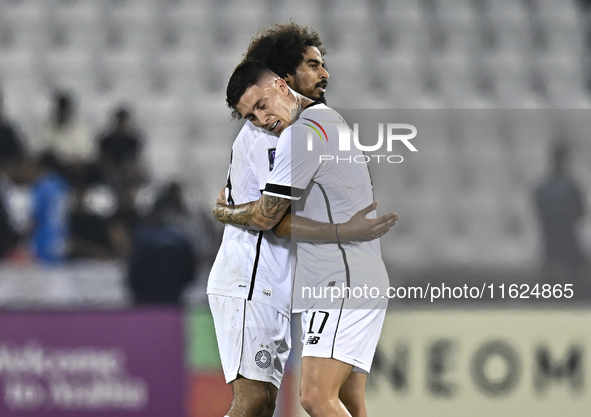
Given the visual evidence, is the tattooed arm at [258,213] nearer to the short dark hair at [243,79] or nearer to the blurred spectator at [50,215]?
the short dark hair at [243,79]

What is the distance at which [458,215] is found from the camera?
438 cm

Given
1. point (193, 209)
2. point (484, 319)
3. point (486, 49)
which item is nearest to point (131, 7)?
point (193, 209)

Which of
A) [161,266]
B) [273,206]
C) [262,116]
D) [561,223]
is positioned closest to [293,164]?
[273,206]

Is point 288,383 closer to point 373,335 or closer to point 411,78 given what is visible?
point 373,335

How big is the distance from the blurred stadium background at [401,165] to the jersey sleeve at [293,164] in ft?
4.89

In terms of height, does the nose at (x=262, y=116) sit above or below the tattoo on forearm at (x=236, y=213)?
above

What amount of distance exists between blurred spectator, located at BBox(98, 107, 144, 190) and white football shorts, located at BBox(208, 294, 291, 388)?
7.67ft

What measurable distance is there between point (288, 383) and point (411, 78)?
2.88 m

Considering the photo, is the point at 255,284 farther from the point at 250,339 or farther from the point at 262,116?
the point at 262,116

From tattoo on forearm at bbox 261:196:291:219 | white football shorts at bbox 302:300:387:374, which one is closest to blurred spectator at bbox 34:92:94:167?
tattoo on forearm at bbox 261:196:291:219

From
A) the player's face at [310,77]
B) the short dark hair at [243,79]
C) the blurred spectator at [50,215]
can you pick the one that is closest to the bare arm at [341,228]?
the short dark hair at [243,79]

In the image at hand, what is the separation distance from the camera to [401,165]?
402 cm

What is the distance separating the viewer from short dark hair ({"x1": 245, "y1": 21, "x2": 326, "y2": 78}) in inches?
116

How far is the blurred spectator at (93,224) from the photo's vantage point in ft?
14.9
